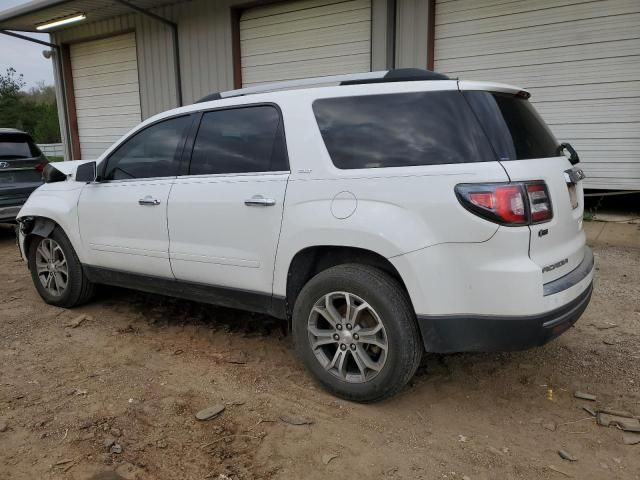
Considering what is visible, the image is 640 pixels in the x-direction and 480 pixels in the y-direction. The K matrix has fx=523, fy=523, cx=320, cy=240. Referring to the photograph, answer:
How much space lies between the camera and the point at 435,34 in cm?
856

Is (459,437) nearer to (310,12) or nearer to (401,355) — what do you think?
(401,355)

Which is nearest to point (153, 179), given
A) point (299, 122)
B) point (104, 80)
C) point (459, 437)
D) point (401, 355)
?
point (299, 122)

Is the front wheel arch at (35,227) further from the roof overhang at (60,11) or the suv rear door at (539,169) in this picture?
the roof overhang at (60,11)

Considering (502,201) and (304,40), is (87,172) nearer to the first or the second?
(502,201)

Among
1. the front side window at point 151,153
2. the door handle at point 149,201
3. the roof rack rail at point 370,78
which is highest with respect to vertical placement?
the roof rack rail at point 370,78

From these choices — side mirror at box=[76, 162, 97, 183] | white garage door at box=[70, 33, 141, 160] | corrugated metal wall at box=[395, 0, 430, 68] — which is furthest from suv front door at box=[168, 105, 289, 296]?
white garage door at box=[70, 33, 141, 160]

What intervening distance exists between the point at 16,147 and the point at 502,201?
8.54 metres

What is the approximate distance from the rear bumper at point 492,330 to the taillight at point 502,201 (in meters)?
0.50

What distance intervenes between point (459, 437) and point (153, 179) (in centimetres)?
286

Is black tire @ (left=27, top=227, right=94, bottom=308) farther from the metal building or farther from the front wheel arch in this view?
the metal building

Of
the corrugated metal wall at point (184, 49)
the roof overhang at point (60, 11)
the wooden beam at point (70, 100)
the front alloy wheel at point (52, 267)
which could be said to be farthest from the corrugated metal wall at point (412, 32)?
the wooden beam at point (70, 100)

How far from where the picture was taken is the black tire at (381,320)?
290 cm

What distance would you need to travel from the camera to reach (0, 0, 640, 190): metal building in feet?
24.6

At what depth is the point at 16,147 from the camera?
8633 mm
